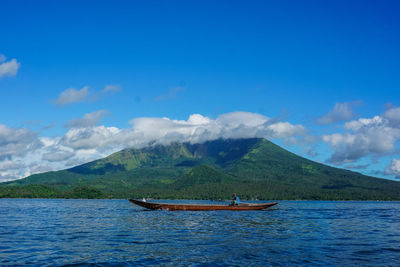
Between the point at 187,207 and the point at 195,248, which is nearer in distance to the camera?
the point at 195,248

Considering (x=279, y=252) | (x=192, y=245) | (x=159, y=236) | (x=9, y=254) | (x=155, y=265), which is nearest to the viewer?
(x=155, y=265)

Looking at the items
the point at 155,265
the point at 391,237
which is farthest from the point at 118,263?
the point at 391,237

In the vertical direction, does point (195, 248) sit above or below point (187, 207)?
above

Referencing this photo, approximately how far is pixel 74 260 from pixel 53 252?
3.80 metres

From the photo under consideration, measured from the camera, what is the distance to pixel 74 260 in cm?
2180

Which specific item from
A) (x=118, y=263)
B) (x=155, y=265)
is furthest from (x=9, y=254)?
(x=155, y=265)

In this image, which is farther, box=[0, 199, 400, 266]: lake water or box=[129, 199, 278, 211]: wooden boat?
box=[129, 199, 278, 211]: wooden boat

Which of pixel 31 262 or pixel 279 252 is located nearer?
pixel 31 262

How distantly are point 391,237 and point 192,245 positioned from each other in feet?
69.7

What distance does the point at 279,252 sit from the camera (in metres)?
25.2

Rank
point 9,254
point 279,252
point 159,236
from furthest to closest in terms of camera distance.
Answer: point 159,236, point 279,252, point 9,254

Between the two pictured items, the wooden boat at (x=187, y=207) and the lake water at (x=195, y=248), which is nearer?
the lake water at (x=195, y=248)

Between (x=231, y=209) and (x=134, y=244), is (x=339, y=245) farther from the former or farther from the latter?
(x=231, y=209)

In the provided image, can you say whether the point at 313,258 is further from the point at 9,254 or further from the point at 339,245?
the point at 9,254
